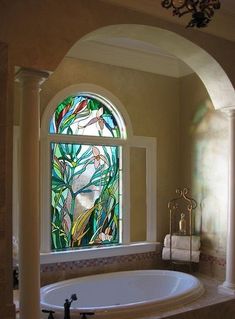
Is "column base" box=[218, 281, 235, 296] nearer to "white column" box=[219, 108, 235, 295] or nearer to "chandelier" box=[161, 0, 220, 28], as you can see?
"white column" box=[219, 108, 235, 295]

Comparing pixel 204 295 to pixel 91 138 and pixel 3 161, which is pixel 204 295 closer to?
pixel 91 138

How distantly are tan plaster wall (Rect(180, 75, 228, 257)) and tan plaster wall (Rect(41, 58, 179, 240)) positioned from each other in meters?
0.13

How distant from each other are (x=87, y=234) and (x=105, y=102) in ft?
4.72

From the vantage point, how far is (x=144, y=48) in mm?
4285

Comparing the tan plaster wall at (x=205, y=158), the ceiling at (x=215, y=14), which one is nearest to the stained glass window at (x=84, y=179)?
the tan plaster wall at (x=205, y=158)

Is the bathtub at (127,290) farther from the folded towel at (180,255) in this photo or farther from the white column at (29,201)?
the white column at (29,201)

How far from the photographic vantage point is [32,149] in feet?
7.93

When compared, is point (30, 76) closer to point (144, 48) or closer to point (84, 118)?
point (84, 118)

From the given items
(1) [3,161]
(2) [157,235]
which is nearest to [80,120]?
(2) [157,235]

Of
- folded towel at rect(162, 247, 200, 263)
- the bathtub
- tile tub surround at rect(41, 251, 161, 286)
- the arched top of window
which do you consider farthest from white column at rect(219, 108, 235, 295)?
the arched top of window

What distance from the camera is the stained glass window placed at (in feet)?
13.0

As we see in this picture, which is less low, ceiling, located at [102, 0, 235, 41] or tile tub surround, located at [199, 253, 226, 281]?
ceiling, located at [102, 0, 235, 41]

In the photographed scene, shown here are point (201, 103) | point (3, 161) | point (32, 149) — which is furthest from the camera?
point (201, 103)

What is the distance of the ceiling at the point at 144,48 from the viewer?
2.96m
